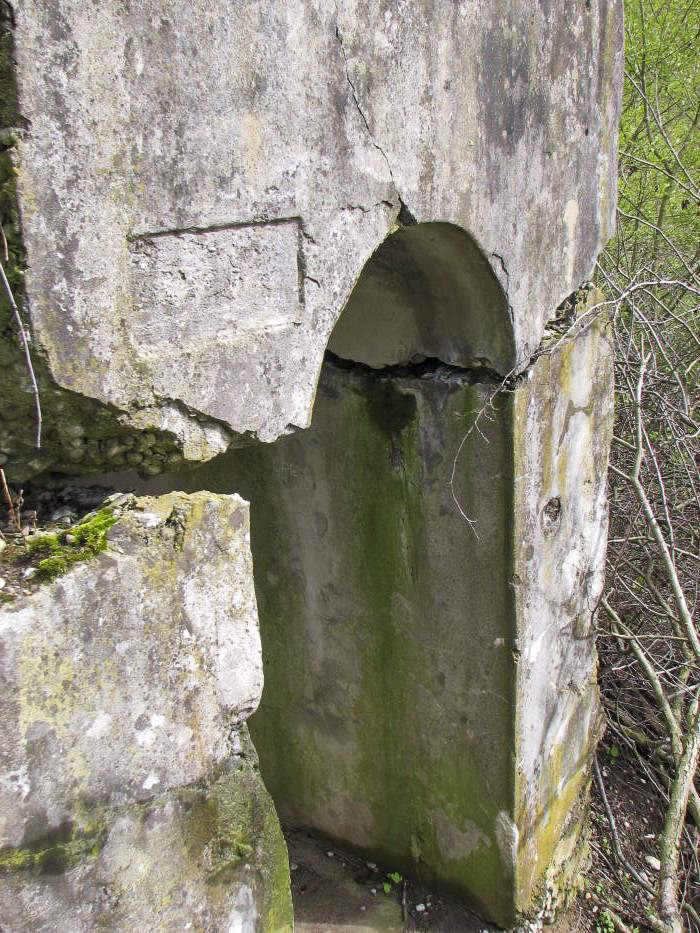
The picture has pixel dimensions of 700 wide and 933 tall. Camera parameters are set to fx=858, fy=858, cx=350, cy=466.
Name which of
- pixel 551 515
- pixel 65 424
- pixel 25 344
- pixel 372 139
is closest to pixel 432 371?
pixel 551 515

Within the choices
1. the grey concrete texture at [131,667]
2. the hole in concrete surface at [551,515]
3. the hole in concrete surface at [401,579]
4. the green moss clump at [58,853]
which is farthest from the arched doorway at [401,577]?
the green moss clump at [58,853]

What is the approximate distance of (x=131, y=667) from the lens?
1544 mm

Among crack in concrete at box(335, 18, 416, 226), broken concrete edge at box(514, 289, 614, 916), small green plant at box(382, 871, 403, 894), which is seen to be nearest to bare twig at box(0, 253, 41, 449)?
crack in concrete at box(335, 18, 416, 226)

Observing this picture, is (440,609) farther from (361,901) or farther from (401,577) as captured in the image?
(361,901)

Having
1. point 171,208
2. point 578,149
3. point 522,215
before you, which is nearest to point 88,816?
point 171,208

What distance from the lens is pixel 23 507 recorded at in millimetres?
1594

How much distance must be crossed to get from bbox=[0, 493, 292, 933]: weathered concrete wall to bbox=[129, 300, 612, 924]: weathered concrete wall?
1220mm

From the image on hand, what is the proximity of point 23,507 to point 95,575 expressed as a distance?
0.77 feet

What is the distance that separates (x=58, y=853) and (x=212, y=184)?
122cm

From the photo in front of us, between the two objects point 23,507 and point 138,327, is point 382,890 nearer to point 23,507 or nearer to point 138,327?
point 23,507

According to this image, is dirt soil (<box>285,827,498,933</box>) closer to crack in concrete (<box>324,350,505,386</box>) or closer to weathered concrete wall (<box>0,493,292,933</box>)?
weathered concrete wall (<box>0,493,292,933</box>)

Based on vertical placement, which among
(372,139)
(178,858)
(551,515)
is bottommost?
(178,858)

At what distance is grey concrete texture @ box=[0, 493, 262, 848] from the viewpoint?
1.40m

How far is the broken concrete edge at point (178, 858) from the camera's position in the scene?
145 centimetres
